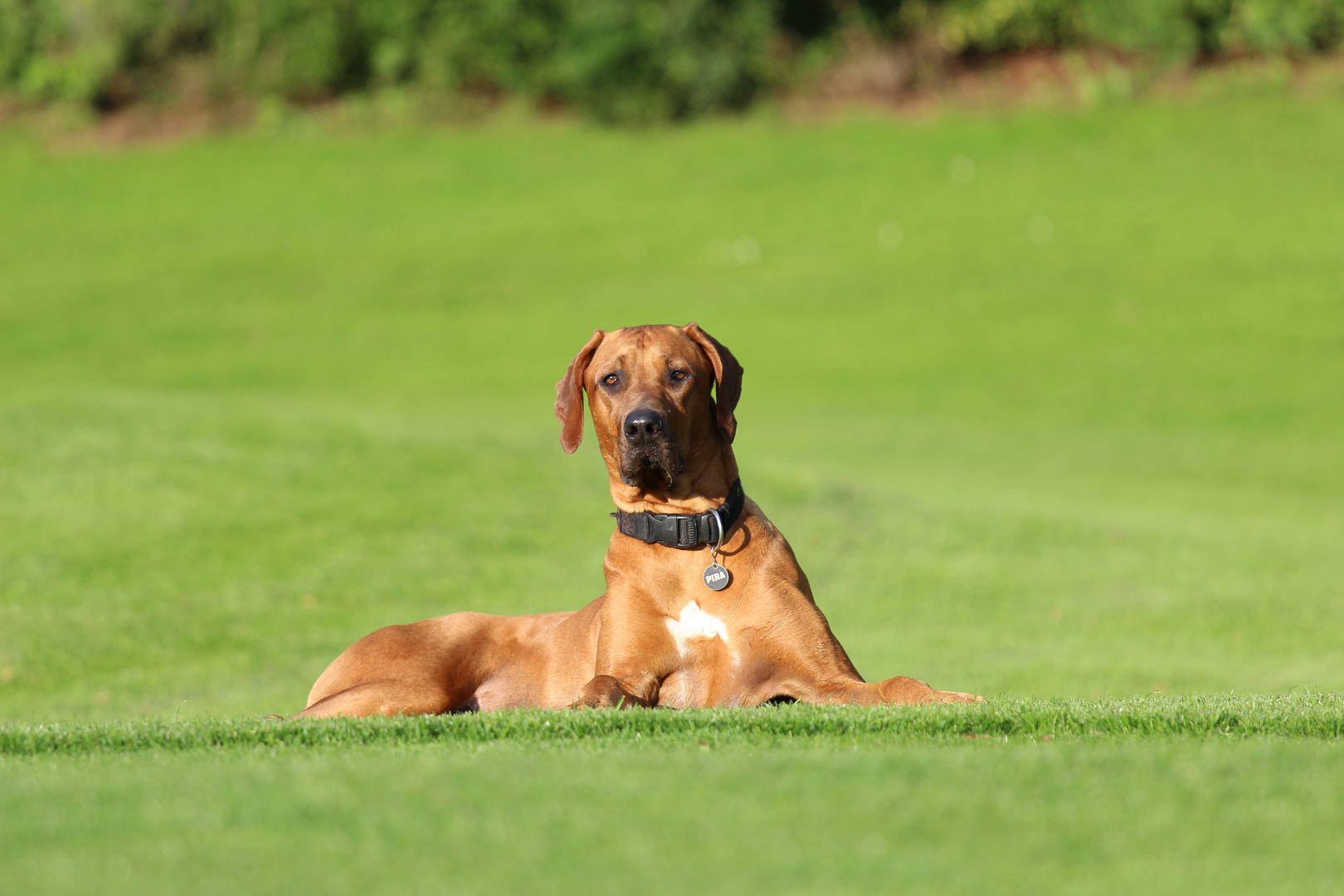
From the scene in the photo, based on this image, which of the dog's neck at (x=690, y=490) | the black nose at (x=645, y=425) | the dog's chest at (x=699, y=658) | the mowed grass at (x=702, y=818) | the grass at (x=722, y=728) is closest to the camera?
the mowed grass at (x=702, y=818)

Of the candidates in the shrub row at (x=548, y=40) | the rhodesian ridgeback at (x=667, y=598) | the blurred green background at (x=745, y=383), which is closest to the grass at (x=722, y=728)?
the rhodesian ridgeback at (x=667, y=598)

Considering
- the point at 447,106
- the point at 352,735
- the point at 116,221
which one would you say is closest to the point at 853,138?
the point at 447,106

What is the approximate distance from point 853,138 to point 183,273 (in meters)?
16.6

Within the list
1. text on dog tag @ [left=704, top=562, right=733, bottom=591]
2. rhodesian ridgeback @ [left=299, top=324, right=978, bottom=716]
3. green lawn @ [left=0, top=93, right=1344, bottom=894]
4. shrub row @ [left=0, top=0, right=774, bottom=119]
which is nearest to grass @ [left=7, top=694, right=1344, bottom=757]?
green lawn @ [left=0, top=93, right=1344, bottom=894]

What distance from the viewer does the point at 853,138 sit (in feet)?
121

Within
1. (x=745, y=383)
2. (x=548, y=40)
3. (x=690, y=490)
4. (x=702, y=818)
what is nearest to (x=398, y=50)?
(x=548, y=40)

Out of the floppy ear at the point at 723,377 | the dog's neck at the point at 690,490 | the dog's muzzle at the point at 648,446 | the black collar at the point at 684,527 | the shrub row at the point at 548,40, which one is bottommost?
the black collar at the point at 684,527

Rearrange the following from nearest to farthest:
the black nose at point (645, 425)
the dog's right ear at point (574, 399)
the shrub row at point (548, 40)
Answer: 1. the black nose at point (645, 425)
2. the dog's right ear at point (574, 399)
3. the shrub row at point (548, 40)

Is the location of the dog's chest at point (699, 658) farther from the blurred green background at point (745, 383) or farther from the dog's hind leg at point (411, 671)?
the blurred green background at point (745, 383)

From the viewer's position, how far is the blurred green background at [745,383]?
11.7 metres

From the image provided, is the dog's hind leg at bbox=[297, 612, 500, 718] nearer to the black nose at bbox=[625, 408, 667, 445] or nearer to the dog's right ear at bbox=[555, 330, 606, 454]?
the dog's right ear at bbox=[555, 330, 606, 454]

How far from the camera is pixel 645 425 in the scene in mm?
5527

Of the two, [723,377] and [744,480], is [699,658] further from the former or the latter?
[744,480]

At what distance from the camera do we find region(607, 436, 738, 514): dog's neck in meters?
5.85
